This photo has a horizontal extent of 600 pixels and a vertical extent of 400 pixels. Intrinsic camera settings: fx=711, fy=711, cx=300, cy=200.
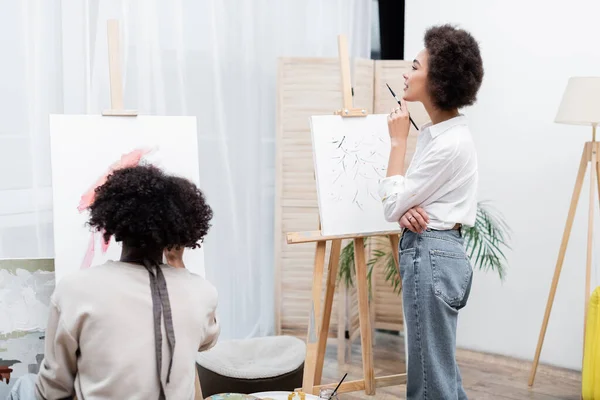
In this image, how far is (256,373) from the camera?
265cm

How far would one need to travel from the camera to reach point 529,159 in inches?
140

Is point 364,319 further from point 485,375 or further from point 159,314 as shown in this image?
point 159,314

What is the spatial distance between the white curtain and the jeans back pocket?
144 centimetres

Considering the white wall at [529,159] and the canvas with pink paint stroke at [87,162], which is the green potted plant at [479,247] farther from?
the canvas with pink paint stroke at [87,162]

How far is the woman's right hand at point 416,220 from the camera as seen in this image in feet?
7.19

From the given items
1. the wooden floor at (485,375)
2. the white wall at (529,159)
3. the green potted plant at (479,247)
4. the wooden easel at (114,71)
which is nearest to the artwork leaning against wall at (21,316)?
the wooden easel at (114,71)

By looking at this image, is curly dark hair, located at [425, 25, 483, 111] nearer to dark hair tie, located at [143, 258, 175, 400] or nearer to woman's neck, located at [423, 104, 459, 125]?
woman's neck, located at [423, 104, 459, 125]

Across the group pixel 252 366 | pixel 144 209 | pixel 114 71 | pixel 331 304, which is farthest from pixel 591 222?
pixel 144 209

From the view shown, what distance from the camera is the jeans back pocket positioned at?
2.18 m

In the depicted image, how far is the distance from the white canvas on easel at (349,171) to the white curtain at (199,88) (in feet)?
2.78

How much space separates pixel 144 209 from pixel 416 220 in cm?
92

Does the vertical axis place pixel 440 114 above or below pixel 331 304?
above

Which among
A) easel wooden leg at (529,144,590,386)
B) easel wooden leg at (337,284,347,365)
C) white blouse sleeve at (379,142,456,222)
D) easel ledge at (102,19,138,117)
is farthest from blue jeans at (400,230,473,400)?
easel wooden leg at (337,284,347,365)

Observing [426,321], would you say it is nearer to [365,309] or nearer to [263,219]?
[365,309]
